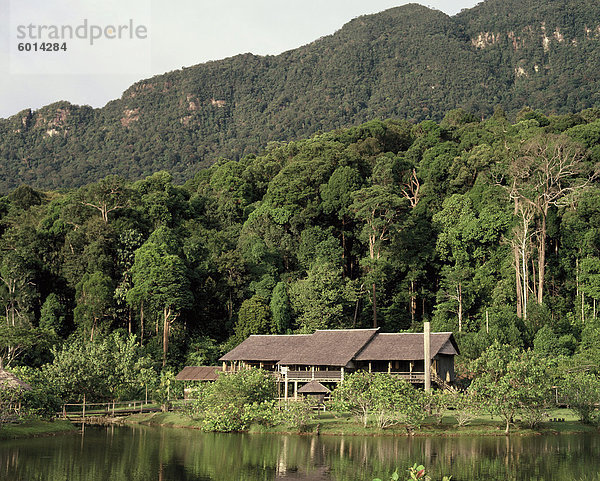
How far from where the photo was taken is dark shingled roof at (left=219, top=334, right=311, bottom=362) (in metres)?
51.3

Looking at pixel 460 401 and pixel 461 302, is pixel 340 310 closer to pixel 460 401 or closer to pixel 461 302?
pixel 461 302

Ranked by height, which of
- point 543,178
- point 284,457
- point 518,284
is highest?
point 543,178

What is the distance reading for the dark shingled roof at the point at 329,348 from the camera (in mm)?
47531

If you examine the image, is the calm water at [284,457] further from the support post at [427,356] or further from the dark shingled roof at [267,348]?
the dark shingled roof at [267,348]

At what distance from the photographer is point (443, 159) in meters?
72.0

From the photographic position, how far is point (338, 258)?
6462 cm

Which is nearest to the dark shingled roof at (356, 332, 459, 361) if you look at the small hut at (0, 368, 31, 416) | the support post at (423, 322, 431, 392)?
the support post at (423, 322, 431, 392)

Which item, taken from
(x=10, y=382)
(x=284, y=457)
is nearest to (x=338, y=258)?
(x=10, y=382)

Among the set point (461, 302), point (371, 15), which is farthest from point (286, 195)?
point (371, 15)

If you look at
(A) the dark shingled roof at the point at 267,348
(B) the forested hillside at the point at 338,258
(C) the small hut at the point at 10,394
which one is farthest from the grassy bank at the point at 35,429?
(A) the dark shingled roof at the point at 267,348

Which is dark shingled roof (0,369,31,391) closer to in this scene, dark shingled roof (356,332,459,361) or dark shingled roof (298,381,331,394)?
dark shingled roof (298,381,331,394)

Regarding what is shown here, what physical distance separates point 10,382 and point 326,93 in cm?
12656

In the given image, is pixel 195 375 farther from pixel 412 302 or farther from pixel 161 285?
pixel 412 302

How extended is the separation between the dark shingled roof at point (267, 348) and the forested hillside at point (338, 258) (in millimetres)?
5424
